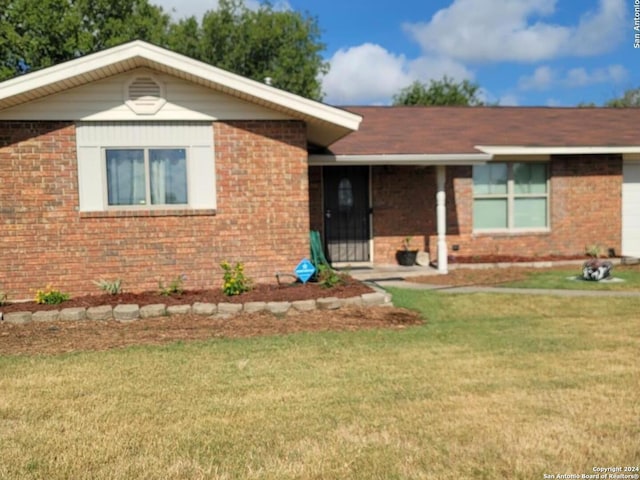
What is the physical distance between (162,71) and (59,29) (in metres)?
24.2

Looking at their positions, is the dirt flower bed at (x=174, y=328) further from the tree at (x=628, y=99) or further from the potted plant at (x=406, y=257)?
the tree at (x=628, y=99)

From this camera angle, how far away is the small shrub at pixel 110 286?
8539 mm

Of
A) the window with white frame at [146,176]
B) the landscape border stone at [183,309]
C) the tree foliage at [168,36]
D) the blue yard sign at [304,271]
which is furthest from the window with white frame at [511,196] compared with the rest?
the tree foliage at [168,36]

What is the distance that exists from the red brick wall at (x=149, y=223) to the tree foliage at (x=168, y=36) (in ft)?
68.3

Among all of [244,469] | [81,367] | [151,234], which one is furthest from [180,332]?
[244,469]

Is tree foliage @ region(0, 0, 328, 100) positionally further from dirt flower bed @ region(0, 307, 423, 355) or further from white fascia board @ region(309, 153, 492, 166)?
dirt flower bed @ region(0, 307, 423, 355)

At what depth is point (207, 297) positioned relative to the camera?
8.35 metres

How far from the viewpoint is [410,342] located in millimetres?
6191

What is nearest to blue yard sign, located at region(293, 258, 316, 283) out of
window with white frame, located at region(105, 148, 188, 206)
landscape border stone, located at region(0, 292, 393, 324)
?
landscape border stone, located at region(0, 292, 393, 324)

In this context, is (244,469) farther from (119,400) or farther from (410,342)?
(410,342)

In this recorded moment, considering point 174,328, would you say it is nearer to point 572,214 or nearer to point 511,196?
point 511,196

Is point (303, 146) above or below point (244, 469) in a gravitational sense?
above

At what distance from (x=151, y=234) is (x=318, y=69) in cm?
3210

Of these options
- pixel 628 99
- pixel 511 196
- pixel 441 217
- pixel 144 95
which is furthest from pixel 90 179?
pixel 628 99
